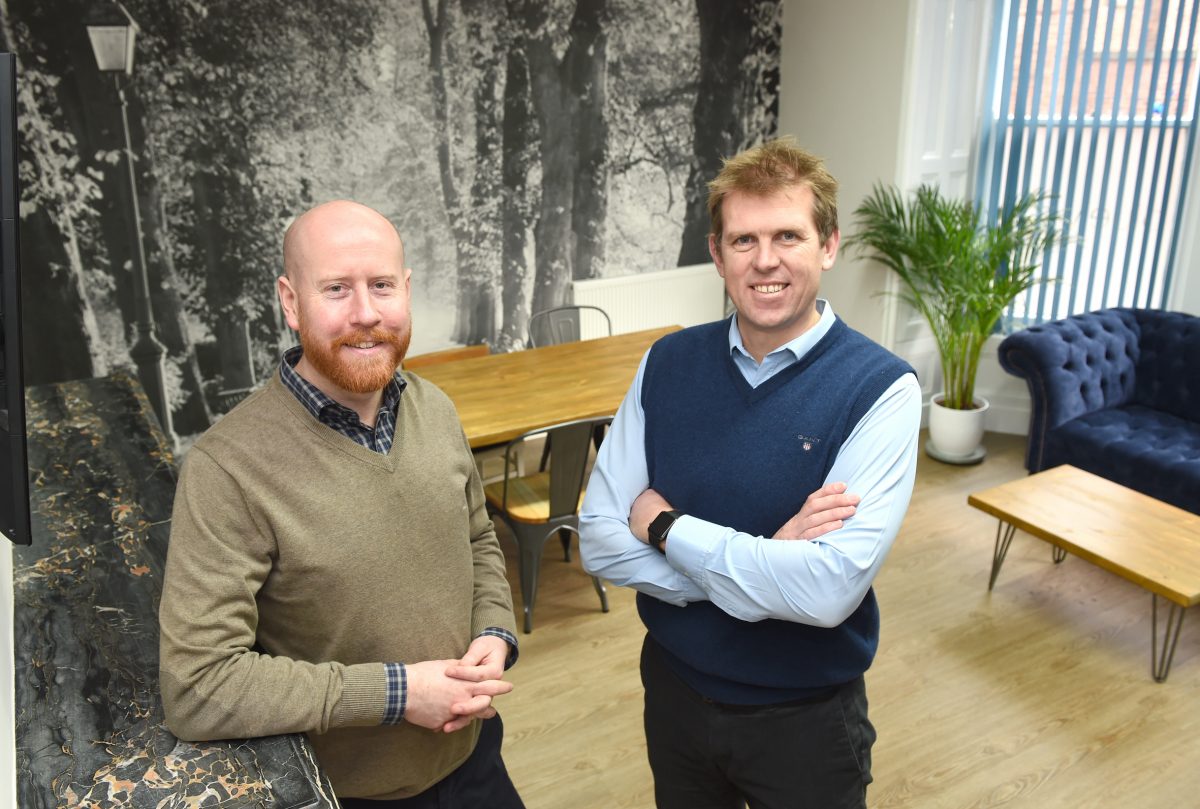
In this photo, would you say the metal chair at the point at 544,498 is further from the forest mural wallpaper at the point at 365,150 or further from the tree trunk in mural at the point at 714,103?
the tree trunk in mural at the point at 714,103

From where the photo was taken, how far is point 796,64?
19.1 ft

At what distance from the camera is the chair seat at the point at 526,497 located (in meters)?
3.56

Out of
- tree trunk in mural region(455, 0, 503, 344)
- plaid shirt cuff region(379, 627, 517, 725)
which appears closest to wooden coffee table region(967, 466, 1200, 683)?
plaid shirt cuff region(379, 627, 517, 725)

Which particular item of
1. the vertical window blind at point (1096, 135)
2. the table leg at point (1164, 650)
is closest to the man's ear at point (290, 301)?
the table leg at point (1164, 650)

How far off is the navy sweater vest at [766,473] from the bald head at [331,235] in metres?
0.64

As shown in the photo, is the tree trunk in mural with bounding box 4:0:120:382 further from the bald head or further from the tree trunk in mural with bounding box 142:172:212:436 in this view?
the bald head

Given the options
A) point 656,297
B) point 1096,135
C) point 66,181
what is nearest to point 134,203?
point 66,181

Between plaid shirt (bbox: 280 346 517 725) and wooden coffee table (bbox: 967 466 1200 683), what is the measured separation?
2758 mm

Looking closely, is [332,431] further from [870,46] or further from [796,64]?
[796,64]

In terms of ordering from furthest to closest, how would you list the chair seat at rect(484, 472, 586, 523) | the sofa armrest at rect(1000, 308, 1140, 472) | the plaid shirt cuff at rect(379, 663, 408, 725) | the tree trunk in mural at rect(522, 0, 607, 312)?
A: the tree trunk in mural at rect(522, 0, 607, 312) < the sofa armrest at rect(1000, 308, 1140, 472) < the chair seat at rect(484, 472, 586, 523) < the plaid shirt cuff at rect(379, 663, 408, 725)

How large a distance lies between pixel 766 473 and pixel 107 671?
108 cm

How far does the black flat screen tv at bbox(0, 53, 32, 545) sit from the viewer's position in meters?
0.80

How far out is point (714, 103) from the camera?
5.78m

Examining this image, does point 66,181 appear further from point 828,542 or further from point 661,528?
point 828,542
